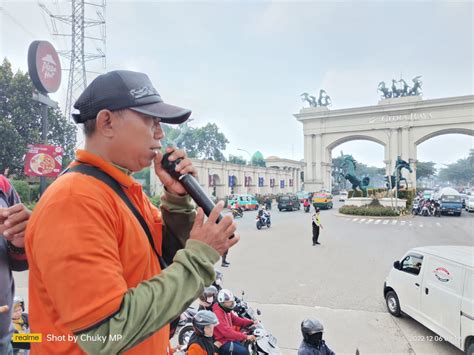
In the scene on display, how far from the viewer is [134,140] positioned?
1.11 metres

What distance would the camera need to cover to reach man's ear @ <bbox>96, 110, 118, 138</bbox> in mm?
1062

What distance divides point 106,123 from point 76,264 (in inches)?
19.9

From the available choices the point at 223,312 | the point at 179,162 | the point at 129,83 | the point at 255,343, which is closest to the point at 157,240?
the point at 179,162

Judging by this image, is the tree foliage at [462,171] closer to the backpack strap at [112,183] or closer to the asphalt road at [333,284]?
the asphalt road at [333,284]

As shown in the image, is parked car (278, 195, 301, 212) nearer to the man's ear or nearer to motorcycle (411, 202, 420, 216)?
motorcycle (411, 202, 420, 216)

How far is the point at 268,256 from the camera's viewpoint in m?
10.1

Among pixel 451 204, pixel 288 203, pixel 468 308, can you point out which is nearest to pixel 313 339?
pixel 468 308

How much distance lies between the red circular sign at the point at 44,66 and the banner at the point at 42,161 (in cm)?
201

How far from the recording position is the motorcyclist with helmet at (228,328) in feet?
10.6

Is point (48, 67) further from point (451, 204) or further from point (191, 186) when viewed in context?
point (451, 204)

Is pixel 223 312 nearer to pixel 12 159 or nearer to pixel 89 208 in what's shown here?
pixel 89 208

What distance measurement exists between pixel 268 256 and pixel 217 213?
9.42 metres

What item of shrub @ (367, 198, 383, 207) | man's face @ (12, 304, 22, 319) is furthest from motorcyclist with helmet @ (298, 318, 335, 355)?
shrub @ (367, 198, 383, 207)

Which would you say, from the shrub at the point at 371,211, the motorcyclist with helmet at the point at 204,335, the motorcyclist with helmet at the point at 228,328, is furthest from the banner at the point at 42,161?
the shrub at the point at 371,211
